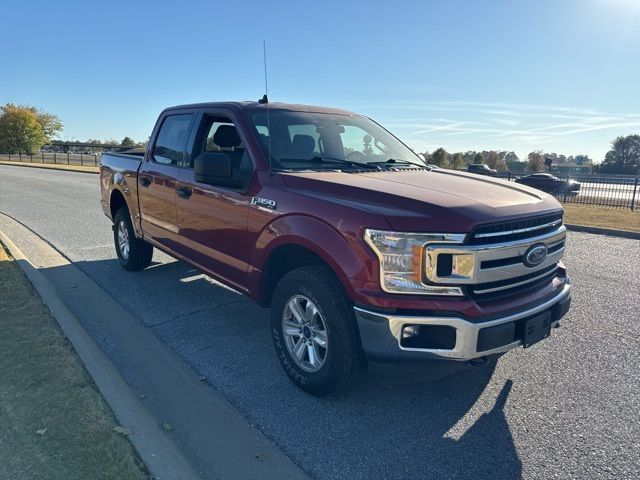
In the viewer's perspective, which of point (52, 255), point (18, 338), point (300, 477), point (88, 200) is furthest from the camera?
point (88, 200)

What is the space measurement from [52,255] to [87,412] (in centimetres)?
506

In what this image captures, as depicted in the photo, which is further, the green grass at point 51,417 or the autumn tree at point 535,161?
the autumn tree at point 535,161

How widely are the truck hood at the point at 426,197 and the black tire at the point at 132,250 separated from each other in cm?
339

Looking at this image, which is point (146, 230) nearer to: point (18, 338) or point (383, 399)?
point (18, 338)

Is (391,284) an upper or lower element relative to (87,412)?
upper

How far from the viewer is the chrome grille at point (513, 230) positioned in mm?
2771

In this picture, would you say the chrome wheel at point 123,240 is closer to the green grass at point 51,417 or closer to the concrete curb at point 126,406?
the concrete curb at point 126,406

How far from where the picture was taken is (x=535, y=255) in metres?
3.06

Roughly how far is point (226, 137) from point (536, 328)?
2.98 m

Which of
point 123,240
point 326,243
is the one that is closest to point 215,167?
point 326,243

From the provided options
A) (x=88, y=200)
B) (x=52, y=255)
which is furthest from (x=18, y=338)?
(x=88, y=200)

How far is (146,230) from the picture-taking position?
5688 millimetres

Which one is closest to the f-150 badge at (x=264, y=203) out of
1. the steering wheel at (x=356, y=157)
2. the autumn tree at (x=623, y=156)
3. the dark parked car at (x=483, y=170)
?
the steering wheel at (x=356, y=157)

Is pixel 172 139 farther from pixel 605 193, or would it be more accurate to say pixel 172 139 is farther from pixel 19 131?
pixel 19 131
